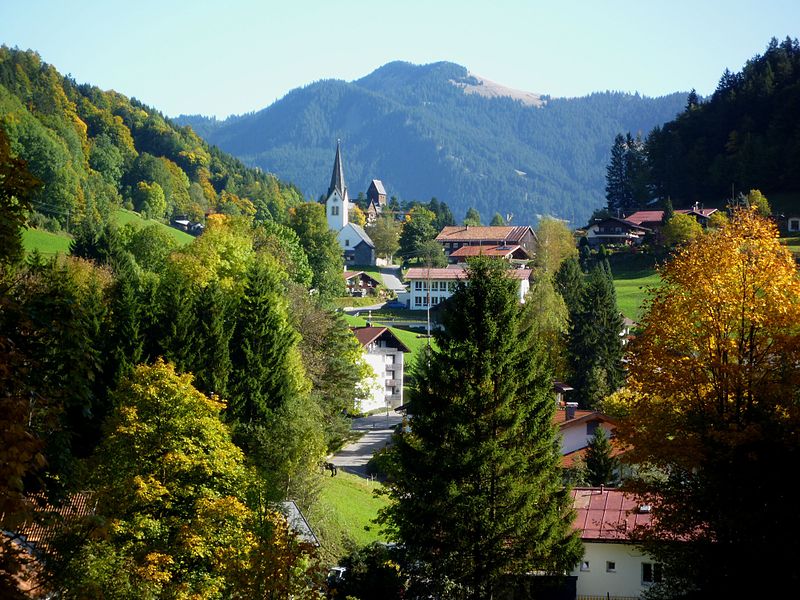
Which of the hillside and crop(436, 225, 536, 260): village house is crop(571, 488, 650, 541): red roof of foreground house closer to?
the hillside

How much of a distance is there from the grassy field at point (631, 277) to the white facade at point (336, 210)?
71.3 metres

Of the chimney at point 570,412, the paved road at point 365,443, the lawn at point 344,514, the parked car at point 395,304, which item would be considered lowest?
the lawn at point 344,514

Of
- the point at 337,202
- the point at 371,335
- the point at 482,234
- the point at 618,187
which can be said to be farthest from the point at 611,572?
the point at 337,202

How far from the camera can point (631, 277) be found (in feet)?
324

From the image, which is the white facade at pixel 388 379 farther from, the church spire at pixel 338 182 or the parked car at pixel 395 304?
the church spire at pixel 338 182

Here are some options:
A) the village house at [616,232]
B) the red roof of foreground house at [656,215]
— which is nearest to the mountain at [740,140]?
the red roof of foreground house at [656,215]

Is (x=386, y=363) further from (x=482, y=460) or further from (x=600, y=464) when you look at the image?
(x=482, y=460)

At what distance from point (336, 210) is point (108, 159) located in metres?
45.9

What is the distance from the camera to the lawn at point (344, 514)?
33.8 metres

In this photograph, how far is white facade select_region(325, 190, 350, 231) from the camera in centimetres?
17050

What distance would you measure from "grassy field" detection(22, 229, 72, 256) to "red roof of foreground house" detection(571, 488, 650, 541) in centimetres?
5316

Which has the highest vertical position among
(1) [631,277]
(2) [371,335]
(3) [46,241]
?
(3) [46,241]

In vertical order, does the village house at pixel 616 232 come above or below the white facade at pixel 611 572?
above

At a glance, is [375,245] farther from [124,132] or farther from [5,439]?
[5,439]
